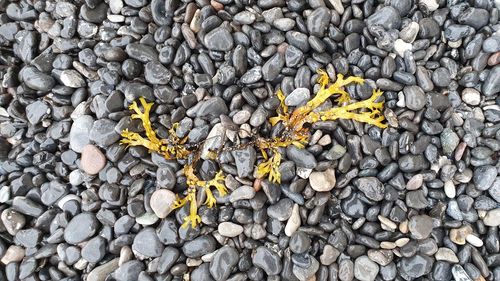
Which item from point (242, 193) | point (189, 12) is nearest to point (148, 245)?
point (242, 193)

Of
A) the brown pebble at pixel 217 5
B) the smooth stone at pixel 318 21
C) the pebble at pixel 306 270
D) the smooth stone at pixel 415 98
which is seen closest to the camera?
the pebble at pixel 306 270

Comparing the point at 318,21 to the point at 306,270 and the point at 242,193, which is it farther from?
the point at 306,270

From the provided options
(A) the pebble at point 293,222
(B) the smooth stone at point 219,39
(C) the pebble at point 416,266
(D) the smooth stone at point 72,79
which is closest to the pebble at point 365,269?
(C) the pebble at point 416,266

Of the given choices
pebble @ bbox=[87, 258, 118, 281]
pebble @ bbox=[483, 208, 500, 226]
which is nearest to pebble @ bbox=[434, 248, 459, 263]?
pebble @ bbox=[483, 208, 500, 226]

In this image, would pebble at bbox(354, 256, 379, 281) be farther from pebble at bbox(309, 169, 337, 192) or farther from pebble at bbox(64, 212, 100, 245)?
pebble at bbox(64, 212, 100, 245)

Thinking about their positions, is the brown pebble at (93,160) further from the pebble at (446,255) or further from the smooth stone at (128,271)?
the pebble at (446,255)

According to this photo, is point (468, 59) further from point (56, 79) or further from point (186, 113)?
point (56, 79)
